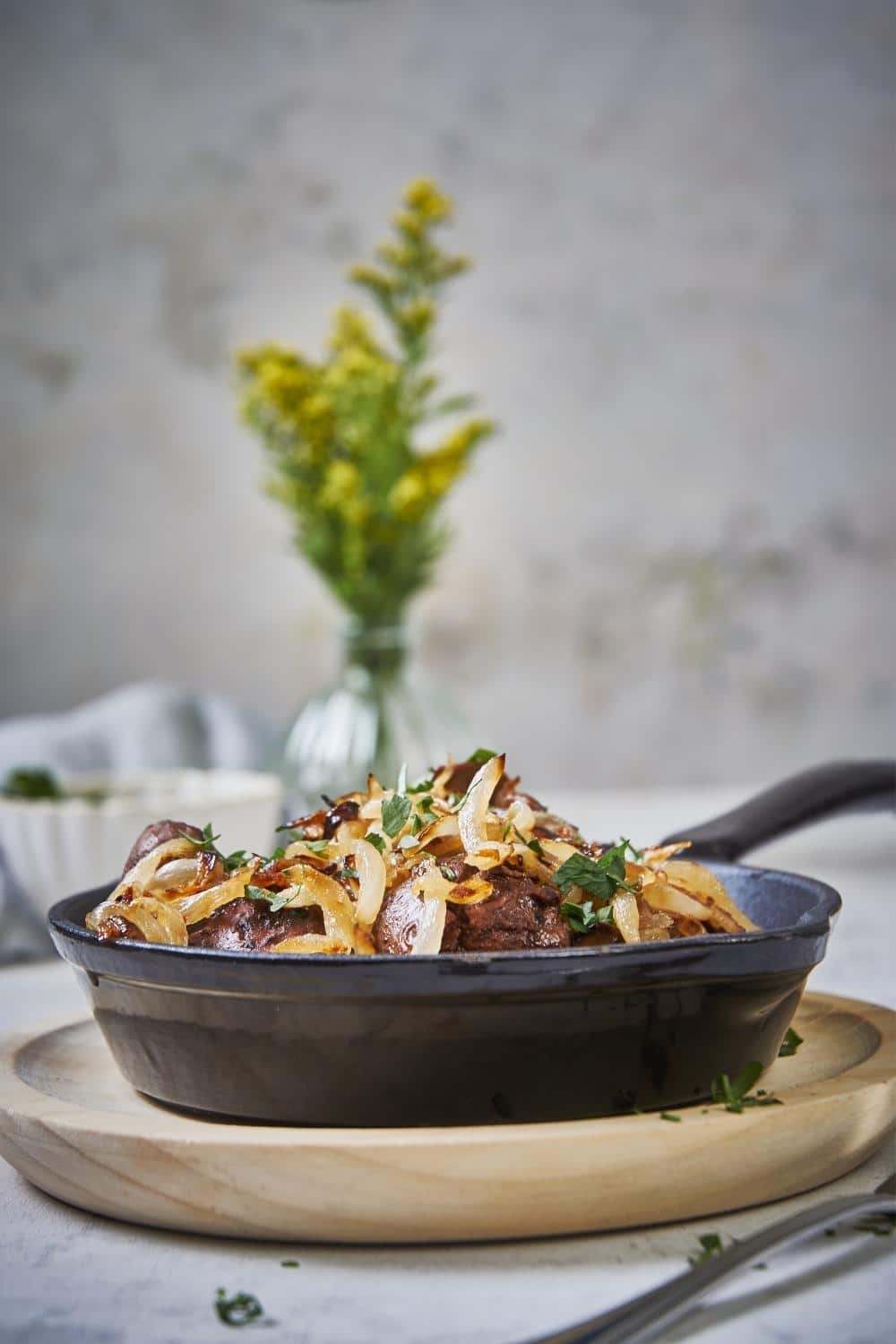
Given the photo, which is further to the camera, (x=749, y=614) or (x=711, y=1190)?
(x=749, y=614)

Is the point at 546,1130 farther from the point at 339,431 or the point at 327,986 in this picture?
the point at 339,431

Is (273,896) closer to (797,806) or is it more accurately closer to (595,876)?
(595,876)

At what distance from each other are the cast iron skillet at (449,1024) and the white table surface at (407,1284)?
116 mm

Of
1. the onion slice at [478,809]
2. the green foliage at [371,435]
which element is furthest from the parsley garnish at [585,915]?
the green foliage at [371,435]

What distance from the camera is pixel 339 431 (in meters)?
3.53

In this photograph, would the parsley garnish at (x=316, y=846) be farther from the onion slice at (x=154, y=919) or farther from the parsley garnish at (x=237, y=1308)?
the parsley garnish at (x=237, y=1308)

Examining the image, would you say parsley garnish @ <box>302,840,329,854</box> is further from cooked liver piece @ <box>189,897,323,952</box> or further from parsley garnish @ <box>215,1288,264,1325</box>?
parsley garnish @ <box>215,1288,264,1325</box>

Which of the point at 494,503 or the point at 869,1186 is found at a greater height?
the point at 494,503

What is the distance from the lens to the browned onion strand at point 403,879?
139cm

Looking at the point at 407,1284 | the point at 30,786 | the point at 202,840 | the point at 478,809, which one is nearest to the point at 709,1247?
the point at 407,1284

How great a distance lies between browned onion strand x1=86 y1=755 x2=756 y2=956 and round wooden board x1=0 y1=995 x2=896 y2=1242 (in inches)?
6.5

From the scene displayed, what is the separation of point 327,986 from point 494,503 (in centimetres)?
583

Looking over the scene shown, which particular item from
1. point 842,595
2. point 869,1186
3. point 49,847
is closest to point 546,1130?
point 869,1186

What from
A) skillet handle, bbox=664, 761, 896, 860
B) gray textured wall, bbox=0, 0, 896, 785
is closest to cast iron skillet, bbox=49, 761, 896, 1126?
skillet handle, bbox=664, 761, 896, 860
